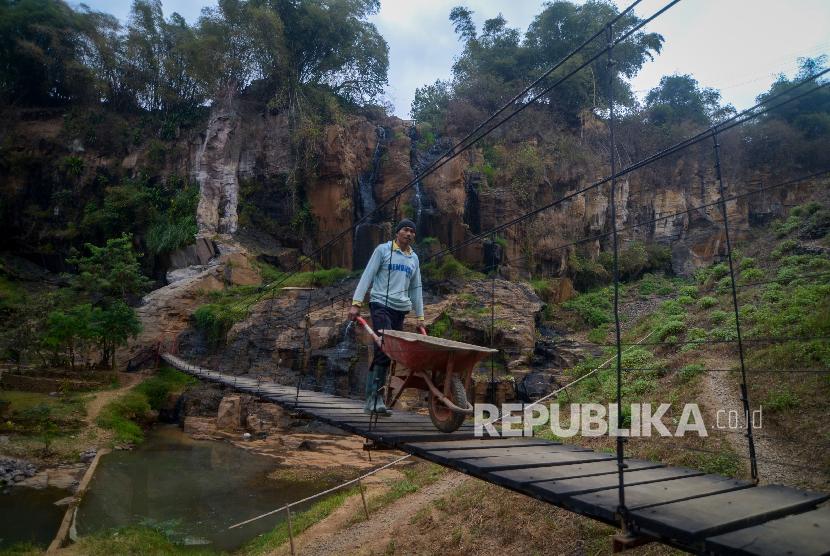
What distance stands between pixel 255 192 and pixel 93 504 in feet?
36.6

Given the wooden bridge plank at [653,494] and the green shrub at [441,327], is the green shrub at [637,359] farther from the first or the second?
the wooden bridge plank at [653,494]

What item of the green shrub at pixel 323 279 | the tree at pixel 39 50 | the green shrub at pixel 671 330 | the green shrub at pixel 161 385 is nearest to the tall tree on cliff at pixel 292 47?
the tree at pixel 39 50

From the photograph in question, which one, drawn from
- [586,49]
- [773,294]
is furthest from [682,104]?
[773,294]

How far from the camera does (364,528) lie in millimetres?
5719

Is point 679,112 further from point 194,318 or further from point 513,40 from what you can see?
point 194,318

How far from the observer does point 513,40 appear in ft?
62.1

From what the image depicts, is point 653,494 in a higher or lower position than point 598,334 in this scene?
lower

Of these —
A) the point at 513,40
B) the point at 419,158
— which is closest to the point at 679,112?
the point at 513,40

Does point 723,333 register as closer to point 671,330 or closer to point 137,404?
point 671,330

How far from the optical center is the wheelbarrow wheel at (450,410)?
302 cm

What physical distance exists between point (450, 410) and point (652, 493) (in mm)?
1353

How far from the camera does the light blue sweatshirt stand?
3496 mm

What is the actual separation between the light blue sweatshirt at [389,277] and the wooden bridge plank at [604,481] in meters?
1.72

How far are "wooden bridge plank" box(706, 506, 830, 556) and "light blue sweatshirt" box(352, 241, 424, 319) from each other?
2.33 metres
